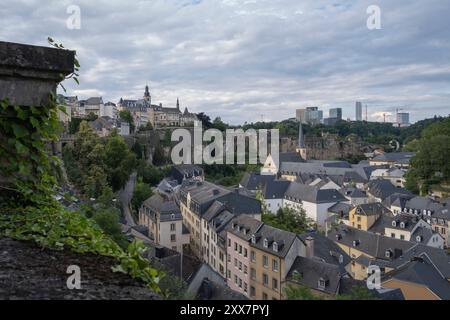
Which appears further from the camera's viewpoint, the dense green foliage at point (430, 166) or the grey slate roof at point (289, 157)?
the grey slate roof at point (289, 157)

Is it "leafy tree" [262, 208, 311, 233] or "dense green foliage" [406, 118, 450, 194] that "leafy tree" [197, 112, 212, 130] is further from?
"leafy tree" [262, 208, 311, 233]

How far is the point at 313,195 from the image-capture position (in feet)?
160

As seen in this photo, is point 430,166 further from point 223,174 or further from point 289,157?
point 223,174

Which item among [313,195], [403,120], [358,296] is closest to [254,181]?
[313,195]

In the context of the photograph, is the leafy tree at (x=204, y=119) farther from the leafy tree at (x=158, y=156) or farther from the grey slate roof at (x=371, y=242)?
the grey slate roof at (x=371, y=242)

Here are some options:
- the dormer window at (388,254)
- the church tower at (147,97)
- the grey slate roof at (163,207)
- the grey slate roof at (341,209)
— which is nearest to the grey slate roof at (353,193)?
the grey slate roof at (341,209)

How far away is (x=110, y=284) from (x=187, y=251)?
3122cm

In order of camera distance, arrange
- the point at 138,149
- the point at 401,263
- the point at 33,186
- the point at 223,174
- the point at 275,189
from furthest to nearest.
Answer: the point at 223,174 < the point at 138,149 < the point at 275,189 < the point at 401,263 < the point at 33,186

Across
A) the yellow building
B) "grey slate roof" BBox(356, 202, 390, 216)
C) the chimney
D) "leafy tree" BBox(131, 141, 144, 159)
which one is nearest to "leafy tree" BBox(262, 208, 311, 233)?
the yellow building

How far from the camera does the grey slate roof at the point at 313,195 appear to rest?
48406 mm

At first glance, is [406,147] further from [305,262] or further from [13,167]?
[13,167]

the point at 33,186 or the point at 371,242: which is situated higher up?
the point at 33,186

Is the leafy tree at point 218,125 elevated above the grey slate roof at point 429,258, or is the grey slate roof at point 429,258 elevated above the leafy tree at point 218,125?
the leafy tree at point 218,125
